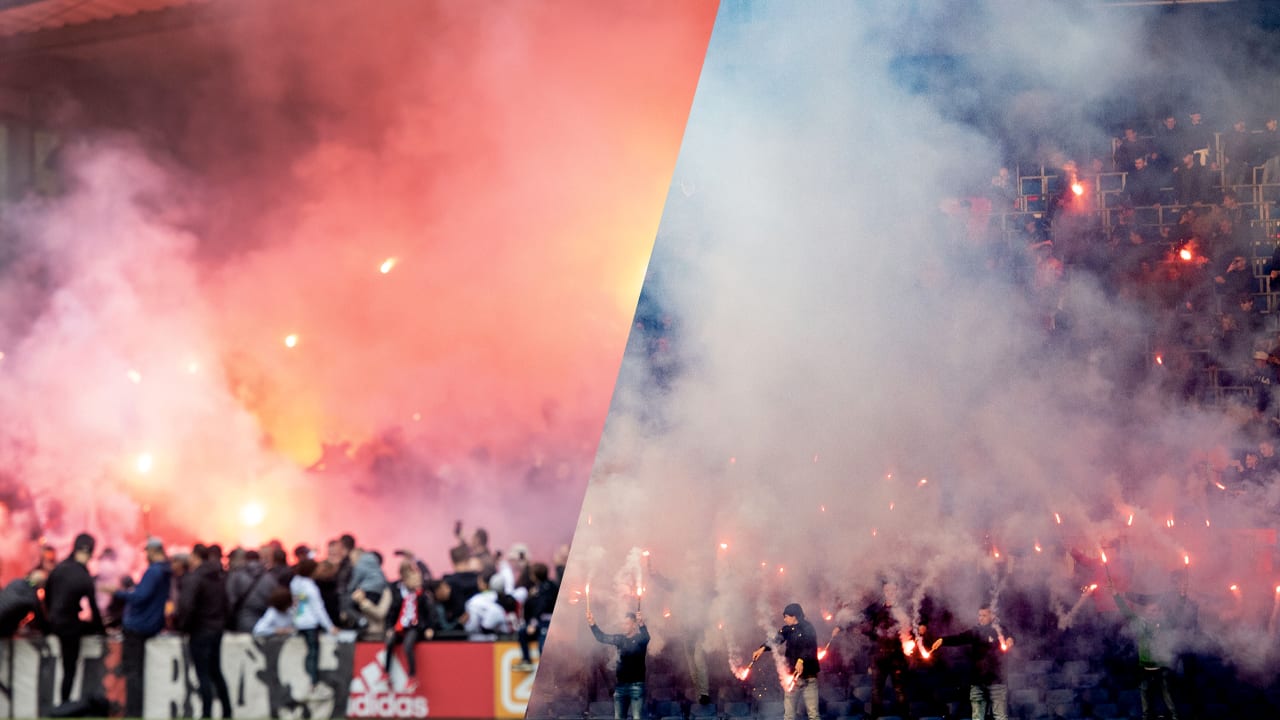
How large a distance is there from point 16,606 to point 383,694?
1.96 m

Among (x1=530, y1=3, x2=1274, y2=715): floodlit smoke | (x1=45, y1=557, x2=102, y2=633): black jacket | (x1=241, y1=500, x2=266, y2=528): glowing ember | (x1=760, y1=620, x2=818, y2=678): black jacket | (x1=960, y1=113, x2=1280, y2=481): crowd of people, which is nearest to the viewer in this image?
(x1=760, y1=620, x2=818, y2=678): black jacket

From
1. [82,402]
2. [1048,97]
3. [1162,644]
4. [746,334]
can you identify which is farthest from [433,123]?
[1162,644]

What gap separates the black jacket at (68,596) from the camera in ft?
18.2

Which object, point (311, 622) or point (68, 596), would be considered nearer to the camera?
point (311, 622)

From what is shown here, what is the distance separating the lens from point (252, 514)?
20.4ft

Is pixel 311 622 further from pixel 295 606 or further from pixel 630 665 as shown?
pixel 630 665

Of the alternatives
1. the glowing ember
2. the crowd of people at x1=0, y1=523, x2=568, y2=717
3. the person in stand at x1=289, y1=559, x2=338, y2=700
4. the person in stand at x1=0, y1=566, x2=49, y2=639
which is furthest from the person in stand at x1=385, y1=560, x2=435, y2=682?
the person in stand at x1=0, y1=566, x2=49, y2=639

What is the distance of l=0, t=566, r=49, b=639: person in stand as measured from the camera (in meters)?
5.61

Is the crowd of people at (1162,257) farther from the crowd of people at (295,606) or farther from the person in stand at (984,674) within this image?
the crowd of people at (295,606)

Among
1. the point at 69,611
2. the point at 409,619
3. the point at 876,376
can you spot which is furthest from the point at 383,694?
the point at 876,376

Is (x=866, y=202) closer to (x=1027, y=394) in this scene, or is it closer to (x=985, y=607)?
(x=1027, y=394)

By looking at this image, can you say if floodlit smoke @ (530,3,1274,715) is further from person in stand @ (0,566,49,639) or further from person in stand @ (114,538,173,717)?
person in stand @ (0,566,49,639)

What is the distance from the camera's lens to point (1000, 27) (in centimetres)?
574

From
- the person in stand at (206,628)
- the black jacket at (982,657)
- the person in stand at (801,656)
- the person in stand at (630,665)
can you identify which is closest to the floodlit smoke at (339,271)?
the person in stand at (630,665)
